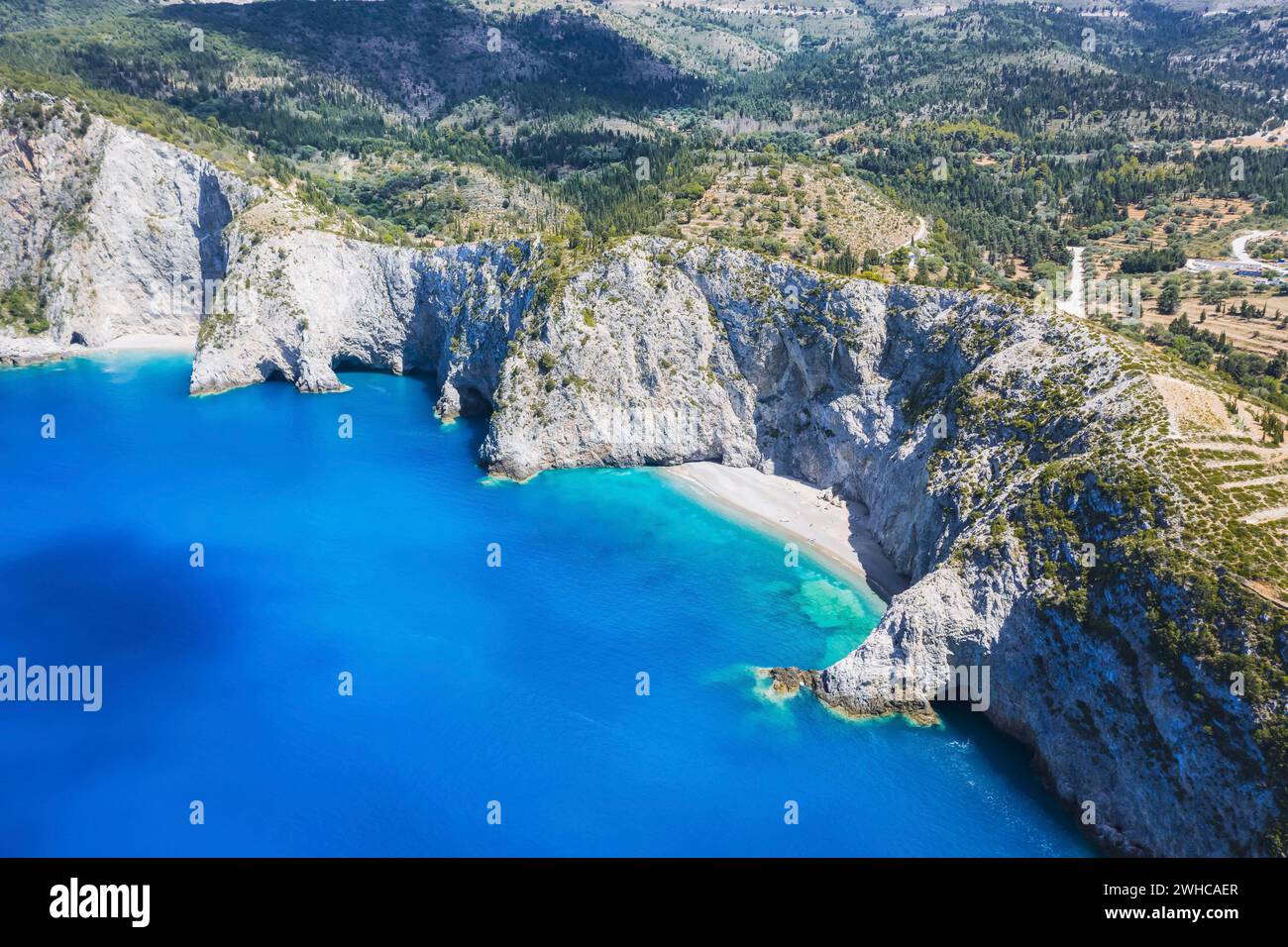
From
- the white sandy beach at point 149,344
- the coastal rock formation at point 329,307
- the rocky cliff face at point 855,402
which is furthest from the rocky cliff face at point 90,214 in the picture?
the coastal rock formation at point 329,307

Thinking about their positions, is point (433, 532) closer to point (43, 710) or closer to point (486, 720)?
point (486, 720)

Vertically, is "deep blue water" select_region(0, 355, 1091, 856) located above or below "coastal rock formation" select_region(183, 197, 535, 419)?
below

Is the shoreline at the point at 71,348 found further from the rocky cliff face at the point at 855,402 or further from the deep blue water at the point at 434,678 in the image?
the deep blue water at the point at 434,678

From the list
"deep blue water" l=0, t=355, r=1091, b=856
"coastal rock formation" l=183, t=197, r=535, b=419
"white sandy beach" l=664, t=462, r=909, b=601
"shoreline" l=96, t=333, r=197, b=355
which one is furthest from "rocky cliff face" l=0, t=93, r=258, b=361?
"white sandy beach" l=664, t=462, r=909, b=601

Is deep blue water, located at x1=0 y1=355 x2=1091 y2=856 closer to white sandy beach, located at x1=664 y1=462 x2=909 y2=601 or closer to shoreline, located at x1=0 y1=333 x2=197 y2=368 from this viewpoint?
white sandy beach, located at x1=664 y1=462 x2=909 y2=601

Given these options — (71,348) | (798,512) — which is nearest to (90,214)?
(71,348)

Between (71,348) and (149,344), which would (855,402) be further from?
(71,348)
